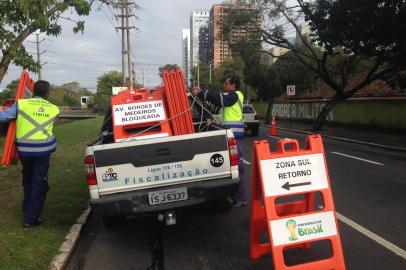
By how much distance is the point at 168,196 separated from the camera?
5703 millimetres

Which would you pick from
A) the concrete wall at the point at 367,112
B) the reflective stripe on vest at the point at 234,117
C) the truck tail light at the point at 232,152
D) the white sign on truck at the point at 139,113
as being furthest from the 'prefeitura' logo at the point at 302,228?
the concrete wall at the point at 367,112

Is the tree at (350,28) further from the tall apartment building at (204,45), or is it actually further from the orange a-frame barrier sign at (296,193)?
the tall apartment building at (204,45)

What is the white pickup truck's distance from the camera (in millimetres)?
5598

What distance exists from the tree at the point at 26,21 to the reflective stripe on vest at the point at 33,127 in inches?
126

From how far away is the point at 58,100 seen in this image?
113m

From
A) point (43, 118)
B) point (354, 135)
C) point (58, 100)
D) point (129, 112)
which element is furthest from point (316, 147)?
point (58, 100)

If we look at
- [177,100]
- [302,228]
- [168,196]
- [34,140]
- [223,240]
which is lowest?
[223,240]

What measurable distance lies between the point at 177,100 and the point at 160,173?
132 cm

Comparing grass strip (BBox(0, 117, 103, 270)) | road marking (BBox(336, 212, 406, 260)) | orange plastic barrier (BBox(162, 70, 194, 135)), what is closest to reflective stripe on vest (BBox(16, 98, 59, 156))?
grass strip (BBox(0, 117, 103, 270))

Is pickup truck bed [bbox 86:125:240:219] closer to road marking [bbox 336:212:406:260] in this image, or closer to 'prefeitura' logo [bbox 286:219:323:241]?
'prefeitura' logo [bbox 286:219:323:241]

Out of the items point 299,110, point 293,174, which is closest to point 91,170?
point 293,174

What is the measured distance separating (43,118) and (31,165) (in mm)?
647

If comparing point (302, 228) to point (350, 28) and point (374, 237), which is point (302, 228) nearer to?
point (374, 237)

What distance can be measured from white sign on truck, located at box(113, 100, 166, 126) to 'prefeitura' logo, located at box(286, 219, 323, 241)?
2.71 metres
